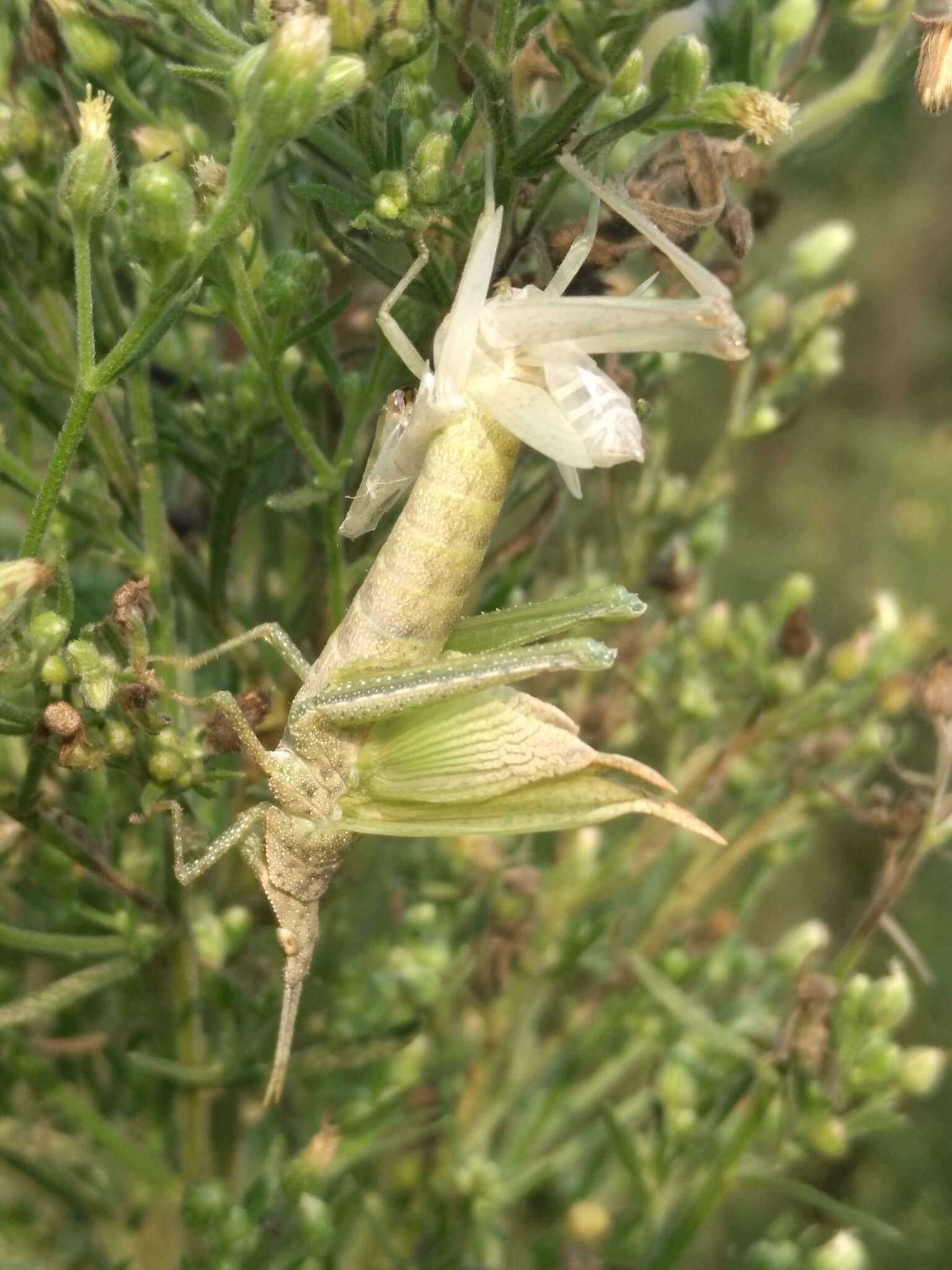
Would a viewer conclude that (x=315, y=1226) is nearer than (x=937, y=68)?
No

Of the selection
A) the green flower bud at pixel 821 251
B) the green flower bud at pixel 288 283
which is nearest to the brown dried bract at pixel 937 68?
the green flower bud at pixel 288 283

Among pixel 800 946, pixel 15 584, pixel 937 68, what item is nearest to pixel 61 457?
pixel 15 584

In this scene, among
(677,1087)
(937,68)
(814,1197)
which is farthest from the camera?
(677,1087)

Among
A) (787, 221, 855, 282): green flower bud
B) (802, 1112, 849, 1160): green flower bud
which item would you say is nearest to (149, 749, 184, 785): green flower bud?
(802, 1112, 849, 1160): green flower bud

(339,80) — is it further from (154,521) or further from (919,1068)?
(919,1068)

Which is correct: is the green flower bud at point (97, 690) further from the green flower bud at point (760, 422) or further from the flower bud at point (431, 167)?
the green flower bud at point (760, 422)

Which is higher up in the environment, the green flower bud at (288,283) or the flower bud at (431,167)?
the flower bud at (431,167)

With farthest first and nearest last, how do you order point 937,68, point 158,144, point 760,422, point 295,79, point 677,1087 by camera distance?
1. point 760,422
2. point 677,1087
3. point 158,144
4. point 937,68
5. point 295,79

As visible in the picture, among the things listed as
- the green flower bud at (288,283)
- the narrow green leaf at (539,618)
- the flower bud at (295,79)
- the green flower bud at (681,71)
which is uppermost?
the green flower bud at (681,71)
